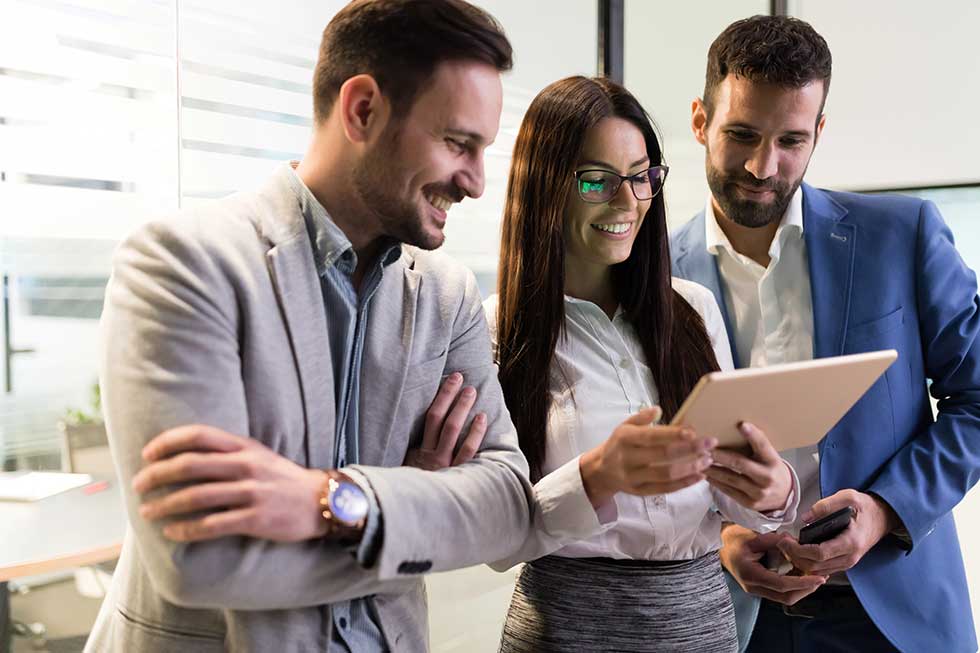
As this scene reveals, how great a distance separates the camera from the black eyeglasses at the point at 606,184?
198 cm

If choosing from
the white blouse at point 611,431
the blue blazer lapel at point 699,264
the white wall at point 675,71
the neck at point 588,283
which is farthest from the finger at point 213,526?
the white wall at point 675,71

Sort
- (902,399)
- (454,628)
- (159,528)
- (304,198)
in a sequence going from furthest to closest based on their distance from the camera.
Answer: (454,628), (902,399), (304,198), (159,528)

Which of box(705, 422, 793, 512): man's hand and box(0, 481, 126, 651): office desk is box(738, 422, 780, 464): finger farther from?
box(0, 481, 126, 651): office desk

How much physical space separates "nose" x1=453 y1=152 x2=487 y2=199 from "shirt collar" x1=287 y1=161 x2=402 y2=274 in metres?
0.19

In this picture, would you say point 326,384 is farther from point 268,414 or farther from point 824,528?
point 824,528

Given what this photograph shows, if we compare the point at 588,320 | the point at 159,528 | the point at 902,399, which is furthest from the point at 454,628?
the point at 159,528

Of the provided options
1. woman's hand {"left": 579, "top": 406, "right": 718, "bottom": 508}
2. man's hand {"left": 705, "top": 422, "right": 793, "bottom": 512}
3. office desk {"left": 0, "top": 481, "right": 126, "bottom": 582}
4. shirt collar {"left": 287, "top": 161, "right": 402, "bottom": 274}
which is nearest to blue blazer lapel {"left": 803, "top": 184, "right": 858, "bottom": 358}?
man's hand {"left": 705, "top": 422, "right": 793, "bottom": 512}

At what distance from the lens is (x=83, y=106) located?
2078 millimetres

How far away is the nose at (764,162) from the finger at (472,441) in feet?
3.72

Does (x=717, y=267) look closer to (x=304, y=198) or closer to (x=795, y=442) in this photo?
(x=795, y=442)

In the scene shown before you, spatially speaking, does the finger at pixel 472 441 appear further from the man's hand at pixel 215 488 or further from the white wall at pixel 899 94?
the white wall at pixel 899 94

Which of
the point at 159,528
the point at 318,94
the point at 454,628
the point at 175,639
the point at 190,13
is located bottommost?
the point at 454,628

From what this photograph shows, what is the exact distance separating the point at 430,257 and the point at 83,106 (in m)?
0.96

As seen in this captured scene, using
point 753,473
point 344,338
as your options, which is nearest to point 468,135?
point 344,338
